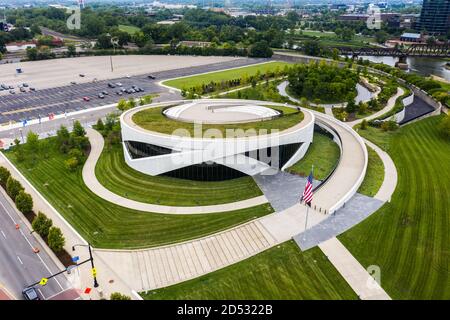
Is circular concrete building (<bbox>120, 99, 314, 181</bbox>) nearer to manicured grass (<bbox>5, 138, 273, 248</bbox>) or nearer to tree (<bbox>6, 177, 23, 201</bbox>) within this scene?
manicured grass (<bbox>5, 138, 273, 248</bbox>)

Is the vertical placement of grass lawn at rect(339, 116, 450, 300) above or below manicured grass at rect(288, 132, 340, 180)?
below

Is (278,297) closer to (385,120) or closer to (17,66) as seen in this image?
A: (385,120)

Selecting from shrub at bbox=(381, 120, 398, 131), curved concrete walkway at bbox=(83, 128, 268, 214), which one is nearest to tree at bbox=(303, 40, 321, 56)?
shrub at bbox=(381, 120, 398, 131)

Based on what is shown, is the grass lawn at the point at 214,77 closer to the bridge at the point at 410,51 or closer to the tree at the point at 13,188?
the tree at the point at 13,188

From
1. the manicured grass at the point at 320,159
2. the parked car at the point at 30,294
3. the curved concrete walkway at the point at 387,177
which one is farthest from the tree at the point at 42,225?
the curved concrete walkway at the point at 387,177

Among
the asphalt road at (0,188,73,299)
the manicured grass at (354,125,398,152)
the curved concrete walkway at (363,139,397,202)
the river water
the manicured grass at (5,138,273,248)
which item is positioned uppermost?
the river water

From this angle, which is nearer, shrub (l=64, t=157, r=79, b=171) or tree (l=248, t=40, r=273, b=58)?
shrub (l=64, t=157, r=79, b=171)
